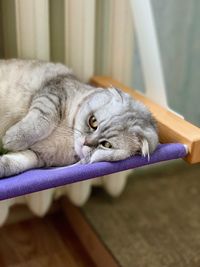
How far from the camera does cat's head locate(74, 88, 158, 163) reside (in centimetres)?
86

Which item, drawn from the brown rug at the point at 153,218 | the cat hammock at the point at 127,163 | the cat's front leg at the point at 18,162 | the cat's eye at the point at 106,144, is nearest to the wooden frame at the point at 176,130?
the cat hammock at the point at 127,163

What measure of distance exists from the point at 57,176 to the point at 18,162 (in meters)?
0.11

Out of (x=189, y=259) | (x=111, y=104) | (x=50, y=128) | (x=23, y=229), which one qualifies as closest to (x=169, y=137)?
(x=111, y=104)

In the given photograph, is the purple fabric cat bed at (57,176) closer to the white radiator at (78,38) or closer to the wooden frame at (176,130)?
the wooden frame at (176,130)

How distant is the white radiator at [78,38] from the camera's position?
1110mm

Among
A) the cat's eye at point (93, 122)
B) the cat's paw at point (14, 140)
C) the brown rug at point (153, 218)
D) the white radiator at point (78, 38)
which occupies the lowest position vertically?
the brown rug at point (153, 218)

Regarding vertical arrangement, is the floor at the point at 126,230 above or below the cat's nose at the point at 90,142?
below

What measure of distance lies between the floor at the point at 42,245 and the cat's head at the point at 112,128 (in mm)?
618

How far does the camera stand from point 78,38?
1.17 metres

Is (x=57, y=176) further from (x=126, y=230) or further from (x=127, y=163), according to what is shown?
(x=126, y=230)

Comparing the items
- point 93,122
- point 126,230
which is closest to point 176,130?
point 93,122

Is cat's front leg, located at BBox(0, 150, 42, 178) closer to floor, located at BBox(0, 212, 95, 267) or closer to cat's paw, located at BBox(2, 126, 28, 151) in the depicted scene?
cat's paw, located at BBox(2, 126, 28, 151)

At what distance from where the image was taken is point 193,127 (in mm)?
978

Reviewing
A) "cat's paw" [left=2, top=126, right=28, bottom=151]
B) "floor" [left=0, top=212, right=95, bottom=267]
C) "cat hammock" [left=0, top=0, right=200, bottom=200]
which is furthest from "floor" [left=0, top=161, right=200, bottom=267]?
"cat's paw" [left=2, top=126, right=28, bottom=151]
